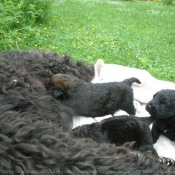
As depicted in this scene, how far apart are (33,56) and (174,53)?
4.68m

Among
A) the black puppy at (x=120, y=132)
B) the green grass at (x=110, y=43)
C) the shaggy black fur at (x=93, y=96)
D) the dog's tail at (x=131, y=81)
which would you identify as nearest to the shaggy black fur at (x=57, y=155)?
the black puppy at (x=120, y=132)

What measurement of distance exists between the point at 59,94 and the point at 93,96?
41 centimetres

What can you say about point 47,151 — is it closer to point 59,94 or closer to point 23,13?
point 59,94

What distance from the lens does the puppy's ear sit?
3.45 m

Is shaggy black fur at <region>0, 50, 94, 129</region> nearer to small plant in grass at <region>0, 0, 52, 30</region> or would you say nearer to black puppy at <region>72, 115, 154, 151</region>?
black puppy at <region>72, 115, 154, 151</region>

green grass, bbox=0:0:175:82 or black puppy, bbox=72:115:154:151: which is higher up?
black puppy, bbox=72:115:154:151

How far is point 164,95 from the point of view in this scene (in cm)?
330

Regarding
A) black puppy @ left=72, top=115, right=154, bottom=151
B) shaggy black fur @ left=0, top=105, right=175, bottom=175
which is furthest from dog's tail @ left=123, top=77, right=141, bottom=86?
shaggy black fur @ left=0, top=105, right=175, bottom=175

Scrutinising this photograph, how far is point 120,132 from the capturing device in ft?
8.91

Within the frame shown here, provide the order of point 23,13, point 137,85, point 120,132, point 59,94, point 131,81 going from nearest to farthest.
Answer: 1. point 120,132
2. point 59,94
3. point 131,81
4. point 137,85
5. point 23,13

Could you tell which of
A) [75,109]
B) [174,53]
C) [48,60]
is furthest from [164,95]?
[174,53]

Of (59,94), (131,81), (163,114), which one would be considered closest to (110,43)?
(131,81)

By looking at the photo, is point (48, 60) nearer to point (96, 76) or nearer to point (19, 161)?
point (96, 76)

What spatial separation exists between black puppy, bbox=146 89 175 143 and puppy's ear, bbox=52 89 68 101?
932 mm
